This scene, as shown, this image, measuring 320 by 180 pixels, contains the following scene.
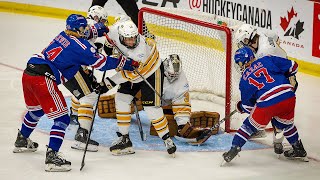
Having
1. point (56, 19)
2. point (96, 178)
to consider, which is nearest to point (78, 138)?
point (96, 178)

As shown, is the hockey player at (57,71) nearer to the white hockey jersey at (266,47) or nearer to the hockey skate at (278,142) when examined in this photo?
the white hockey jersey at (266,47)

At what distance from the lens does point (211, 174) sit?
6566 millimetres

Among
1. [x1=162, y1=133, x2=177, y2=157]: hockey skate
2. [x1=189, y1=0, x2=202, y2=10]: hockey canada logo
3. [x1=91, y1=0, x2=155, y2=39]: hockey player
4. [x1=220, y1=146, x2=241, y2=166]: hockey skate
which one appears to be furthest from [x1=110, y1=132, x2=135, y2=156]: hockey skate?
[x1=189, y1=0, x2=202, y2=10]: hockey canada logo

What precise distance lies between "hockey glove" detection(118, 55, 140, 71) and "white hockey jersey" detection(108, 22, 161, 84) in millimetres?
109

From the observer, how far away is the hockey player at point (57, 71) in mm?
6547

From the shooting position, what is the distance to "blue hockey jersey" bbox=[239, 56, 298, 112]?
21.5 ft

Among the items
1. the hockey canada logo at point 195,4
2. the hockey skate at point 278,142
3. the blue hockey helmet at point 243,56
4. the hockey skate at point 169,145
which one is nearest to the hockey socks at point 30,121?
the hockey skate at point 169,145

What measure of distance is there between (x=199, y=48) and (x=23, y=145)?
2.16m

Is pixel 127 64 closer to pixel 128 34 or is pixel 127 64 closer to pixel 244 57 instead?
pixel 128 34

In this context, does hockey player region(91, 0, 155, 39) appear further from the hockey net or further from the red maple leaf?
the red maple leaf

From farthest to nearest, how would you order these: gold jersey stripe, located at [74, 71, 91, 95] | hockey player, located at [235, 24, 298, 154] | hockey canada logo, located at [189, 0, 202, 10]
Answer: hockey canada logo, located at [189, 0, 202, 10] < gold jersey stripe, located at [74, 71, 91, 95] < hockey player, located at [235, 24, 298, 154]

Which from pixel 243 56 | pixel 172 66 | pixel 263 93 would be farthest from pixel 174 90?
pixel 263 93

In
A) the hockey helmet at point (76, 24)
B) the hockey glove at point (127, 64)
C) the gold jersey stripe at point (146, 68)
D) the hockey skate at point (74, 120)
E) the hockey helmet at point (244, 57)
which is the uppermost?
the hockey helmet at point (76, 24)

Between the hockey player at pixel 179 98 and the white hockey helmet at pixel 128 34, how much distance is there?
540 millimetres
